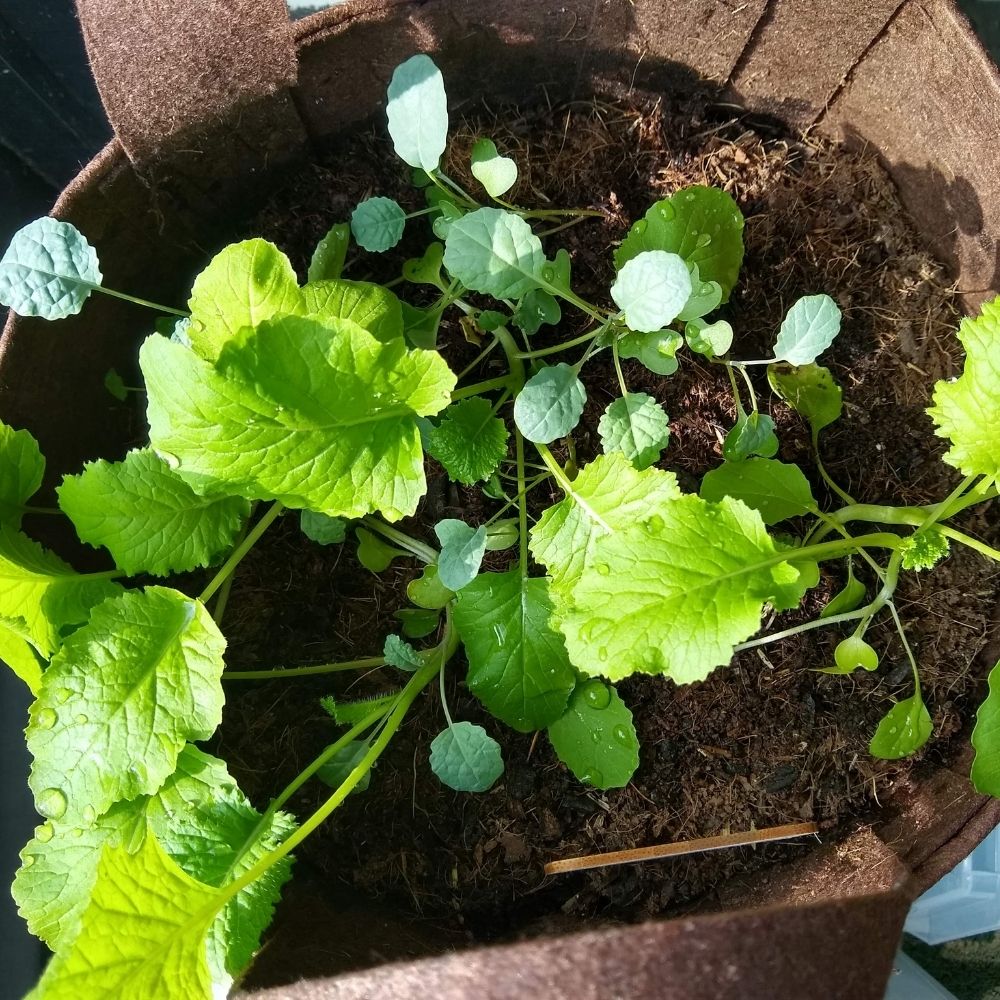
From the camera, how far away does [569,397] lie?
0.92 meters

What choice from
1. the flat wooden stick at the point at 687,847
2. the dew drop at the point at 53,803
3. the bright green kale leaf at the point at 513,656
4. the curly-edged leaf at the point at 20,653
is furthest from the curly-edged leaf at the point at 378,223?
the flat wooden stick at the point at 687,847

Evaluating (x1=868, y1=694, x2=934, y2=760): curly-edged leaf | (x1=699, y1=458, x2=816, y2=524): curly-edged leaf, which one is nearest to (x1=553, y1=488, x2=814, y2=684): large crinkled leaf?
(x1=699, y1=458, x2=816, y2=524): curly-edged leaf

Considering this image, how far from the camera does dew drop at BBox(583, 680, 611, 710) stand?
98 centimetres

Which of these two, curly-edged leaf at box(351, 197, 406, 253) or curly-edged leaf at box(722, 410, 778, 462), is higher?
curly-edged leaf at box(722, 410, 778, 462)

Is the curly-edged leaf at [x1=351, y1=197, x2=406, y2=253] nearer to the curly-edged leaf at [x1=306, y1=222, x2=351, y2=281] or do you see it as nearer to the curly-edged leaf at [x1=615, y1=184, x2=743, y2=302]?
the curly-edged leaf at [x1=306, y1=222, x2=351, y2=281]

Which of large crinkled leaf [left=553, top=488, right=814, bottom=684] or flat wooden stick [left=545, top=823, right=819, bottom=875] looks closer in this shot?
large crinkled leaf [left=553, top=488, right=814, bottom=684]

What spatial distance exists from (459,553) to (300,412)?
23cm

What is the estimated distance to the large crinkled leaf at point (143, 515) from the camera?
0.86 metres

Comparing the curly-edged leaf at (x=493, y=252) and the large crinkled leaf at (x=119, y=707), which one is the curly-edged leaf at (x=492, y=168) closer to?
the curly-edged leaf at (x=493, y=252)

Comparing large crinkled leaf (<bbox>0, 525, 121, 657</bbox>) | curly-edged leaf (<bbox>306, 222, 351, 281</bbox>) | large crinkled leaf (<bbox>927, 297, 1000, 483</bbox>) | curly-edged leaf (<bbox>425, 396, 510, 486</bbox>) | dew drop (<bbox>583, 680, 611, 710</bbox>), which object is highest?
large crinkled leaf (<bbox>927, 297, 1000, 483</bbox>)

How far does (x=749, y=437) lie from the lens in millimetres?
953

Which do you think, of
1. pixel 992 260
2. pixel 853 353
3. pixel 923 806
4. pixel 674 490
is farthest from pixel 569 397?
pixel 923 806

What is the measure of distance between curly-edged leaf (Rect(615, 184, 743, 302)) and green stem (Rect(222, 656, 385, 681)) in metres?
0.55

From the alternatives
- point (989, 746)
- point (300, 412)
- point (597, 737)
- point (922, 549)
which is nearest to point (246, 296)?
point (300, 412)
